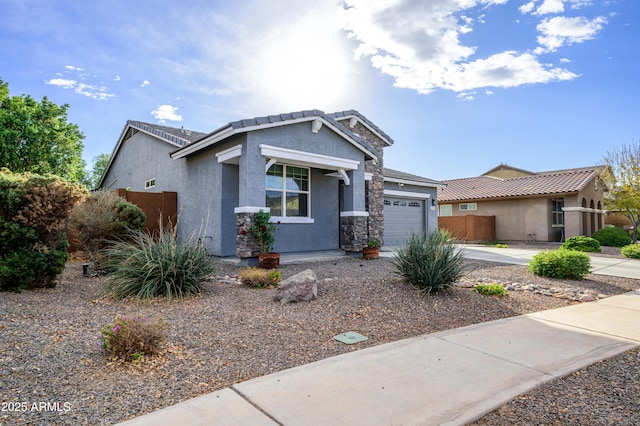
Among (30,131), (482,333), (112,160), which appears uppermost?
(30,131)

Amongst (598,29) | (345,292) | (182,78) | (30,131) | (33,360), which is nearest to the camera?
(33,360)

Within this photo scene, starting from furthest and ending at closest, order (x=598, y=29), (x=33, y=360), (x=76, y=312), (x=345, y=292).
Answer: (x=598, y=29) < (x=345, y=292) < (x=76, y=312) < (x=33, y=360)

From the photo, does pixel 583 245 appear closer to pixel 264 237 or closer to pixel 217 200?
pixel 264 237

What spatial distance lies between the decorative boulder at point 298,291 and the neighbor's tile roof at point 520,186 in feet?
61.8

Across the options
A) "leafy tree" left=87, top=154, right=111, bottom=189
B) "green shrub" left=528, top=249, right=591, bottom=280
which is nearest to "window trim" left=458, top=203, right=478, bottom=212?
"green shrub" left=528, top=249, right=591, bottom=280

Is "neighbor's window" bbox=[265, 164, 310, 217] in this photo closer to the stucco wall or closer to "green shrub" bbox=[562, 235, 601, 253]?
"green shrub" bbox=[562, 235, 601, 253]

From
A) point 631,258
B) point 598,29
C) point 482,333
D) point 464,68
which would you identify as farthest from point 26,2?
point 631,258

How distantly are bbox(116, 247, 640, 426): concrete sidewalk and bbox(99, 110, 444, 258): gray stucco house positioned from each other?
627 centimetres

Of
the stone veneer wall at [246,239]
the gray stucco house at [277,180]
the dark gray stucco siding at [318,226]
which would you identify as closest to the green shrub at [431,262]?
the stone veneer wall at [246,239]

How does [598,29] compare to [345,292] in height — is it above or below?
above

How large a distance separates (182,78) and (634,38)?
14.3m

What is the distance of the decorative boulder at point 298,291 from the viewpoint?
5.99 meters

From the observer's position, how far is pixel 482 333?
480 centimetres

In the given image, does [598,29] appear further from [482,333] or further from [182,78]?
[182,78]
